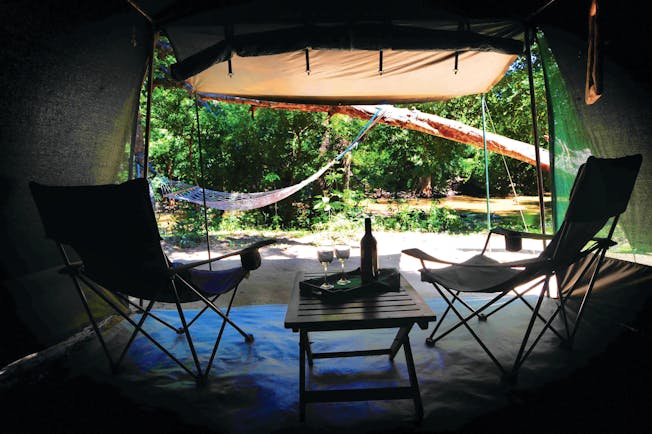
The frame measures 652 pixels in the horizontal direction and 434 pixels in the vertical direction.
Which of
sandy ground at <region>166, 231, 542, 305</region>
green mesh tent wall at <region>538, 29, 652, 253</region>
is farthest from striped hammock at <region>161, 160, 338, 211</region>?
green mesh tent wall at <region>538, 29, 652, 253</region>

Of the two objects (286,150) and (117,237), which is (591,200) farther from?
(286,150)

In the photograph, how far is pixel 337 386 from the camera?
1.74 meters

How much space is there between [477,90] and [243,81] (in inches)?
77.7

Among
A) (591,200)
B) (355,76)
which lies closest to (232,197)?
(355,76)

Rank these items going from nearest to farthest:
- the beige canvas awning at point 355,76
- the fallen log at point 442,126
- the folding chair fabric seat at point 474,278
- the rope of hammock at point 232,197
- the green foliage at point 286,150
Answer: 1. the folding chair fabric seat at point 474,278
2. the beige canvas awning at point 355,76
3. the fallen log at point 442,126
4. the rope of hammock at point 232,197
5. the green foliage at point 286,150

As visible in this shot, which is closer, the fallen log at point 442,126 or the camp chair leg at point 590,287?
the camp chair leg at point 590,287

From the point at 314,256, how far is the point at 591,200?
3489mm

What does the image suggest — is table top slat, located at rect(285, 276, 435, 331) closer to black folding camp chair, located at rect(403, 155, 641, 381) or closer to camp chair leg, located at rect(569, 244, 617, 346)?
black folding camp chair, located at rect(403, 155, 641, 381)

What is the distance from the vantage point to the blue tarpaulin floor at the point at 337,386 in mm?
1469

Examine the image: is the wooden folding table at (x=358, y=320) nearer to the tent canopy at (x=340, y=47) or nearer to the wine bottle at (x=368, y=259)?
the wine bottle at (x=368, y=259)

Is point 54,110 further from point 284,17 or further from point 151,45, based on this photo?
point 284,17

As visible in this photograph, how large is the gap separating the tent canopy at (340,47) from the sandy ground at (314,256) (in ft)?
4.35

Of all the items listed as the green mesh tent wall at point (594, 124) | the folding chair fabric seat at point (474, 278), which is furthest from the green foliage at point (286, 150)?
the folding chair fabric seat at point (474, 278)

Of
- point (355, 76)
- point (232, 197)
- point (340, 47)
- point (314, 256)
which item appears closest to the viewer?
point (340, 47)
